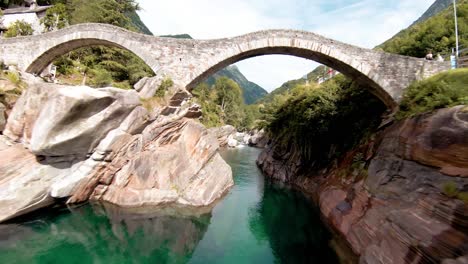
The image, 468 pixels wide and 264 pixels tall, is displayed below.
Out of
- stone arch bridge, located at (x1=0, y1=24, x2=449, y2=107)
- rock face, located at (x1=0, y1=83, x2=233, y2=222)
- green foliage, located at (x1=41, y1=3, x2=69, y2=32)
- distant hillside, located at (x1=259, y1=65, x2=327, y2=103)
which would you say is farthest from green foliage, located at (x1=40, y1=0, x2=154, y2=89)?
distant hillside, located at (x1=259, y1=65, x2=327, y2=103)

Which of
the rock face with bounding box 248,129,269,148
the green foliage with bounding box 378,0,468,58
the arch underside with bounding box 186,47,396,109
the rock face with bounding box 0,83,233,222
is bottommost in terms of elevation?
the rock face with bounding box 248,129,269,148

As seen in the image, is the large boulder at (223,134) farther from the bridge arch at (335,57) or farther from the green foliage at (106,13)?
the bridge arch at (335,57)

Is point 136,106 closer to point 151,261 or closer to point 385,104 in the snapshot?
point 151,261

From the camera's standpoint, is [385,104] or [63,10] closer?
[385,104]

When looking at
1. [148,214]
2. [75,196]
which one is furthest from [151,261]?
[75,196]

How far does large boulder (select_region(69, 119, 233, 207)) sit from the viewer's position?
10555 mm

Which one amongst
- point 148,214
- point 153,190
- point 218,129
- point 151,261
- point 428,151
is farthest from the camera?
point 218,129

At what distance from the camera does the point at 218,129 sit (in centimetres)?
3275

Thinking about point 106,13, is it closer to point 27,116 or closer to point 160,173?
point 27,116

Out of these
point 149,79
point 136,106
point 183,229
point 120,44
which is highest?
point 120,44

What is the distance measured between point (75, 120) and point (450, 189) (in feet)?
35.0

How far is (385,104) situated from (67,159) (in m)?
14.1

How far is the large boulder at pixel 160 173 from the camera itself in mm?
10555

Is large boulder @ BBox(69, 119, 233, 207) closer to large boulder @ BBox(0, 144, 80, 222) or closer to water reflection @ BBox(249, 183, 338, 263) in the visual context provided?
large boulder @ BBox(0, 144, 80, 222)
